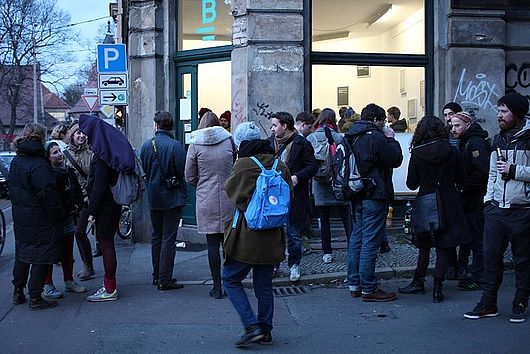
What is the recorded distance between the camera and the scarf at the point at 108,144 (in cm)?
764

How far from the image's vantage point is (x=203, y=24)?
12.0 metres

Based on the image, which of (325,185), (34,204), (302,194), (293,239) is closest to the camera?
(34,204)

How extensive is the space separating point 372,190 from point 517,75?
5.64 metres

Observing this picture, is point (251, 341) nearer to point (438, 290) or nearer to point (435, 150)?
point (438, 290)

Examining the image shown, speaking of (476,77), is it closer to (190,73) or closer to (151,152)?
(190,73)

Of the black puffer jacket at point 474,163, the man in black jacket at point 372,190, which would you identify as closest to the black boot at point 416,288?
the man in black jacket at point 372,190

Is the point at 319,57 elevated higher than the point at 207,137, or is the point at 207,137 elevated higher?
the point at 319,57

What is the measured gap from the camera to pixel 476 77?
11.2 meters

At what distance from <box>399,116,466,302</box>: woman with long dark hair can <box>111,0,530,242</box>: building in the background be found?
3.69 m

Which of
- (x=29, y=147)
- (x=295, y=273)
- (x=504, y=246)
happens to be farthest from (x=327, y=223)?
(x=29, y=147)

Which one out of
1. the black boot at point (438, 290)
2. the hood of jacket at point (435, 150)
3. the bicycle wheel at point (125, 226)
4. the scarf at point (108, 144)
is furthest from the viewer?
the bicycle wheel at point (125, 226)

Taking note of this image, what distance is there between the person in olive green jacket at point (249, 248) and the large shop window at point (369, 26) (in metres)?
5.71

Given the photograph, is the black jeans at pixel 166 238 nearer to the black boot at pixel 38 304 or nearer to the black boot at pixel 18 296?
the black boot at pixel 38 304

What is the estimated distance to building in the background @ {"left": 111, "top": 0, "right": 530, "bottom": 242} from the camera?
1073 cm
